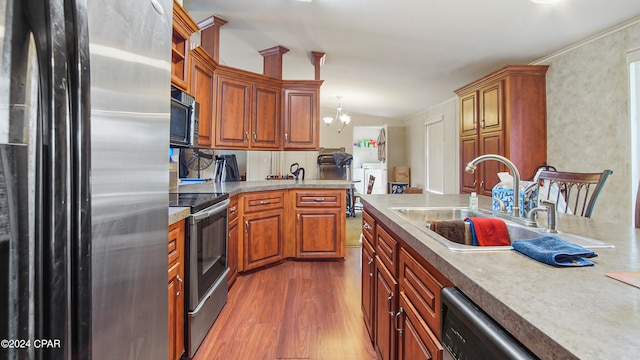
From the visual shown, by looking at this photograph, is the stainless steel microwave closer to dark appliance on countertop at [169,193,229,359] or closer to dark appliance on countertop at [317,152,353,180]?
dark appliance on countertop at [169,193,229,359]

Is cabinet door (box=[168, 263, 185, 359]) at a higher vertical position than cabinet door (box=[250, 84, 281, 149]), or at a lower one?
lower

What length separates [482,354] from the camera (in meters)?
0.55

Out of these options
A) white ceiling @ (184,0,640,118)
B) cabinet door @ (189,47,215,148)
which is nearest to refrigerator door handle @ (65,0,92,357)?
cabinet door @ (189,47,215,148)

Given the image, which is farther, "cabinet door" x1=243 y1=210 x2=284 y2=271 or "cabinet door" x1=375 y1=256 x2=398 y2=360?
"cabinet door" x1=243 y1=210 x2=284 y2=271

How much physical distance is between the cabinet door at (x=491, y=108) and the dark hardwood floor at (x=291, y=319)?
7.90 ft

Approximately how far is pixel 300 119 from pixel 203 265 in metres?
2.37

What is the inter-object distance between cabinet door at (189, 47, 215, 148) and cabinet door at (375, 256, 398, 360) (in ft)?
7.07

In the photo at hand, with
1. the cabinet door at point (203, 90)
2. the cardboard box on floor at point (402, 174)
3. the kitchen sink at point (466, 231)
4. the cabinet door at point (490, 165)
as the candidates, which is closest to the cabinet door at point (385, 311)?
the kitchen sink at point (466, 231)

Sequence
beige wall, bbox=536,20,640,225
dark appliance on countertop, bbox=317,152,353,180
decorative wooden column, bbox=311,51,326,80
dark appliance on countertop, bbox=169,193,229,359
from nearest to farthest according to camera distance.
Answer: dark appliance on countertop, bbox=169,193,229,359
beige wall, bbox=536,20,640,225
decorative wooden column, bbox=311,51,326,80
dark appliance on countertop, bbox=317,152,353,180

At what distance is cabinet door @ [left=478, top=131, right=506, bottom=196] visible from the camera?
3.43m

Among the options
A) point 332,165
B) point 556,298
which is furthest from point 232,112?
point 332,165

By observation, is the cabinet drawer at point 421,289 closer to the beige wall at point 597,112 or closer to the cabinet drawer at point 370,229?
the cabinet drawer at point 370,229

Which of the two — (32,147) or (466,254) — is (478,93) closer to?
(466,254)

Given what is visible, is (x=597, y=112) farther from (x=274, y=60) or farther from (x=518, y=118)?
(x=274, y=60)
